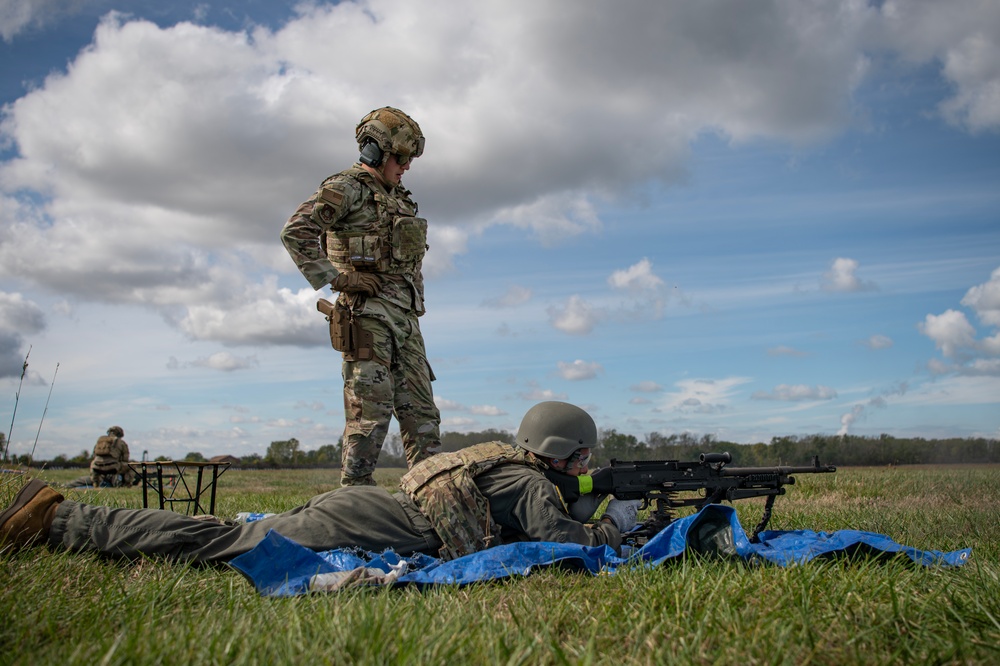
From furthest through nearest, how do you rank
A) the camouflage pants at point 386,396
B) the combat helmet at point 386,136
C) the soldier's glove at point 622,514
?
the combat helmet at point 386,136, the camouflage pants at point 386,396, the soldier's glove at point 622,514

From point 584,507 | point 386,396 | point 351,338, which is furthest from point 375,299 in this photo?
point 584,507

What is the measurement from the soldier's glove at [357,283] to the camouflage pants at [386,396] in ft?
0.38

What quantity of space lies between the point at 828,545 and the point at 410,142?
518cm

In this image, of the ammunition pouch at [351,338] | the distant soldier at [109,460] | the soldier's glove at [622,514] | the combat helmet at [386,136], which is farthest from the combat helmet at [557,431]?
the distant soldier at [109,460]

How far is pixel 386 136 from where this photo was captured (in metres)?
7.22

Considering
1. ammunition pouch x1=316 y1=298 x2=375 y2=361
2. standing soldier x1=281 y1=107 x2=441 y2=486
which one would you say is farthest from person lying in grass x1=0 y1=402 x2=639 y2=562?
ammunition pouch x1=316 y1=298 x2=375 y2=361

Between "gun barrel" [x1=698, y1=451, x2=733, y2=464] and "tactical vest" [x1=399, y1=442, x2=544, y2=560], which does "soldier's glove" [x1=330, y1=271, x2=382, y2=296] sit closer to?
"tactical vest" [x1=399, y1=442, x2=544, y2=560]

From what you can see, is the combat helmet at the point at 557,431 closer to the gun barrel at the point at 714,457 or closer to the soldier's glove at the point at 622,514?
the soldier's glove at the point at 622,514

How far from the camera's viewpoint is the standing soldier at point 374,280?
22.4 feet

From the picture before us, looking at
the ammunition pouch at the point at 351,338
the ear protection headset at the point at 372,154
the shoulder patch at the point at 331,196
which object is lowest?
the ammunition pouch at the point at 351,338

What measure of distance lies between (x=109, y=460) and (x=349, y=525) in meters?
18.6

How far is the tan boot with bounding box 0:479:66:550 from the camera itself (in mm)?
4371

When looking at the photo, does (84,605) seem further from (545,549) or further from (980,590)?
(980,590)

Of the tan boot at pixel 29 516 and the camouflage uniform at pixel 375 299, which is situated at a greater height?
the camouflage uniform at pixel 375 299
